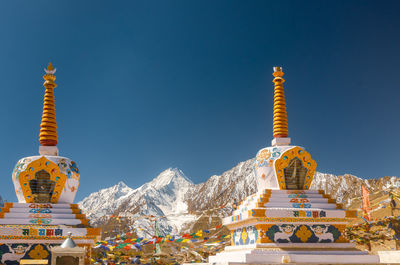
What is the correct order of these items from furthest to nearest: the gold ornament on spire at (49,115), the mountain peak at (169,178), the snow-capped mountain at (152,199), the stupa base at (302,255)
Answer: the mountain peak at (169,178) → the snow-capped mountain at (152,199) → the gold ornament on spire at (49,115) → the stupa base at (302,255)

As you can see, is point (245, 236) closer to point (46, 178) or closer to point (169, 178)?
point (46, 178)

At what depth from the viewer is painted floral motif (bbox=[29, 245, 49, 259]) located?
1583 centimetres

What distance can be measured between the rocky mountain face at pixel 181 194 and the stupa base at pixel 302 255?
62.8 metres

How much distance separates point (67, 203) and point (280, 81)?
11.2 m

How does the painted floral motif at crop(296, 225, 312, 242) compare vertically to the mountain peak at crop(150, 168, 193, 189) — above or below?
below

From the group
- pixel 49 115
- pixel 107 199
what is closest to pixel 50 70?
pixel 49 115

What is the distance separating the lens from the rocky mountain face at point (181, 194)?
263 feet

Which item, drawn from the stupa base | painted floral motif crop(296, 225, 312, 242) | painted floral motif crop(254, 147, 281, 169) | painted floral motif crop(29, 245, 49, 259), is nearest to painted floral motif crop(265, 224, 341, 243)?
painted floral motif crop(296, 225, 312, 242)

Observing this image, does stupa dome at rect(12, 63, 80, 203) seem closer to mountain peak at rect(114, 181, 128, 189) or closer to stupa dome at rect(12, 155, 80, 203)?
stupa dome at rect(12, 155, 80, 203)

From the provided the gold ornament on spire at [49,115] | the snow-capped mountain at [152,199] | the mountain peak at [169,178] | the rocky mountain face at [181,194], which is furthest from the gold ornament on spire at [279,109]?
the mountain peak at [169,178]

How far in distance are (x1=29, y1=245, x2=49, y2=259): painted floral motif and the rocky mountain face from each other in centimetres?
Answer: 6374

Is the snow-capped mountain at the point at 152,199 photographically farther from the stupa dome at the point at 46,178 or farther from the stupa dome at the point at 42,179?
the stupa dome at the point at 42,179

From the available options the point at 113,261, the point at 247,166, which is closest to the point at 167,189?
the point at 247,166

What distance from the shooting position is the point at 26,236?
15812 mm
